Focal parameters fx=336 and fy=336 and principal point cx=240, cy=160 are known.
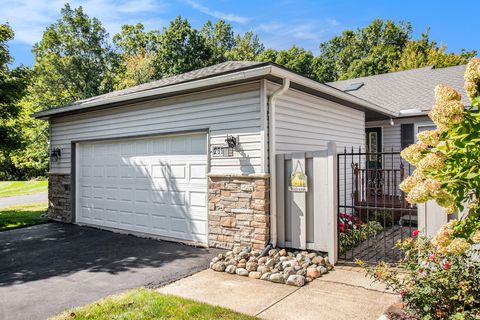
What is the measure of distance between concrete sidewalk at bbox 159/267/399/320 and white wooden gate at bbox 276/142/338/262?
0.60 metres

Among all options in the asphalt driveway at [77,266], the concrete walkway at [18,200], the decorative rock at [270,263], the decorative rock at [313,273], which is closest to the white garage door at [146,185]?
the asphalt driveway at [77,266]

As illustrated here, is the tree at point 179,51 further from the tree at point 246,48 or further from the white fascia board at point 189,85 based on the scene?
the white fascia board at point 189,85

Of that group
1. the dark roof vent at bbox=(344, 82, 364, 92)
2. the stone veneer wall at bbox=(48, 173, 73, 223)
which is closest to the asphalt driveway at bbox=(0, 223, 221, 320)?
the stone veneer wall at bbox=(48, 173, 73, 223)

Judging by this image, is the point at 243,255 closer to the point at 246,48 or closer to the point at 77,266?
the point at 77,266

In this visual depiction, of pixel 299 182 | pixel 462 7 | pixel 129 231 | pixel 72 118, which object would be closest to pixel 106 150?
pixel 72 118

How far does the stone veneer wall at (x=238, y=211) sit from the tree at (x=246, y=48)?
29588mm

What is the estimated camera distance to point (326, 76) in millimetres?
31844

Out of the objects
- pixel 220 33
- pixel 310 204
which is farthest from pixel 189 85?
pixel 220 33

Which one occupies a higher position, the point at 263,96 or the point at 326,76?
the point at 326,76

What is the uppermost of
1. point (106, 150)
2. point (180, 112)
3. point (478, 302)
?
point (180, 112)

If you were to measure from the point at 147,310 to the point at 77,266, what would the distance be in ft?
7.74

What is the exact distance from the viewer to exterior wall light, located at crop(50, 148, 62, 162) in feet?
29.7

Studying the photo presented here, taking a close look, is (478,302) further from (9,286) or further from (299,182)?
(9,286)

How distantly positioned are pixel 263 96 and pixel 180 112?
1.88m
